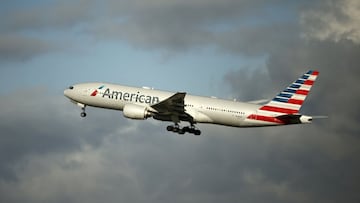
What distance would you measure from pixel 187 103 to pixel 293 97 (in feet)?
43.0

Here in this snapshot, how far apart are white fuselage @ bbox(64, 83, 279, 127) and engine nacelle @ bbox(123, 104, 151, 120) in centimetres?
150

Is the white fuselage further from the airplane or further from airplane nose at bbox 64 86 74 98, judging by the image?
airplane nose at bbox 64 86 74 98

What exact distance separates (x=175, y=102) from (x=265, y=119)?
11.1m

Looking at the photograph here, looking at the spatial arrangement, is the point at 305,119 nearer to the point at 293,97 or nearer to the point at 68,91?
the point at 293,97

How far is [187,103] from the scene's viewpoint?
72.2m

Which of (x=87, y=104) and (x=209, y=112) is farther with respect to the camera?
(x=87, y=104)

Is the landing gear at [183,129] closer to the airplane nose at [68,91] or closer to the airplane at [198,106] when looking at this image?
the airplane at [198,106]

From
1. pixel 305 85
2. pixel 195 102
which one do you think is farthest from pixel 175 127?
pixel 305 85

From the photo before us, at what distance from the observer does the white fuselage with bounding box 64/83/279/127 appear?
231 ft

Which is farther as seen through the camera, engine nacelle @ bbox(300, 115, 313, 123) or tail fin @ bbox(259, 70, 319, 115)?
tail fin @ bbox(259, 70, 319, 115)

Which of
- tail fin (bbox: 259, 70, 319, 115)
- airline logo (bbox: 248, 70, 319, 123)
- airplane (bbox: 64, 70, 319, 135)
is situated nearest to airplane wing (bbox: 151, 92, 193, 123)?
airplane (bbox: 64, 70, 319, 135)

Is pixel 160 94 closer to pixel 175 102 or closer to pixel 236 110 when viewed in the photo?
pixel 175 102

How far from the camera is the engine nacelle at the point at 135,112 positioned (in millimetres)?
70188

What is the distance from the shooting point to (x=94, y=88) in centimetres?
7488
